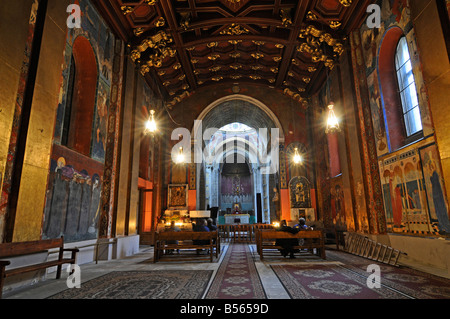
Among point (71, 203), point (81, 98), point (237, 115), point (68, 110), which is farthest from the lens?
point (237, 115)

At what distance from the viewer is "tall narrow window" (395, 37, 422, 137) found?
659 centimetres

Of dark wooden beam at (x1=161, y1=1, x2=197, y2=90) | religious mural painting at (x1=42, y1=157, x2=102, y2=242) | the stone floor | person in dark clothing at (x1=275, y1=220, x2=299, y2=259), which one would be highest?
dark wooden beam at (x1=161, y1=1, x2=197, y2=90)

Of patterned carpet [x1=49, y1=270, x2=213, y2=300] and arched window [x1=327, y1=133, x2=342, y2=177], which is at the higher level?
arched window [x1=327, y1=133, x2=342, y2=177]

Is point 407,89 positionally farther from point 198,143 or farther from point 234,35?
point 198,143

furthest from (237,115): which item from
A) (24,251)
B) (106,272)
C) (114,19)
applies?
(24,251)

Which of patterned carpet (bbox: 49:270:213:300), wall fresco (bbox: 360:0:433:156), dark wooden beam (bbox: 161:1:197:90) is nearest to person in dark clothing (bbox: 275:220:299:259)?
patterned carpet (bbox: 49:270:213:300)

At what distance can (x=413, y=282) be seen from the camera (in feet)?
13.9

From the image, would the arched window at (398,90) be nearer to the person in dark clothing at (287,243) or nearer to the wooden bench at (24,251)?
the person in dark clothing at (287,243)

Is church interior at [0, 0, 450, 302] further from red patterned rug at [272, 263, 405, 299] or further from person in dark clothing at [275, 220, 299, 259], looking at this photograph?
person in dark clothing at [275, 220, 299, 259]

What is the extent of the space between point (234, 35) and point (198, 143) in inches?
249

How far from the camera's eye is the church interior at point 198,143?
14.4 feet

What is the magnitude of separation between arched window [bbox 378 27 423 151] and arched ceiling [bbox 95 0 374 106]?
5.24ft

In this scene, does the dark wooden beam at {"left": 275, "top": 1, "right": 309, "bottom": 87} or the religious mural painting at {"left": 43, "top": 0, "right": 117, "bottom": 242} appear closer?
the religious mural painting at {"left": 43, "top": 0, "right": 117, "bottom": 242}

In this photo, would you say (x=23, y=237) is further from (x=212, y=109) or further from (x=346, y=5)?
(x=212, y=109)
